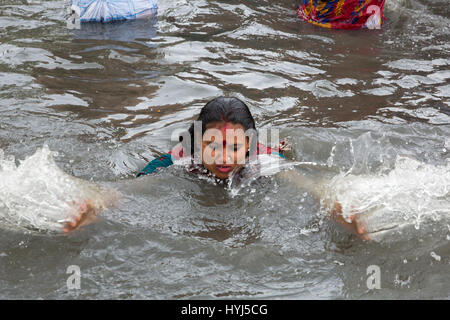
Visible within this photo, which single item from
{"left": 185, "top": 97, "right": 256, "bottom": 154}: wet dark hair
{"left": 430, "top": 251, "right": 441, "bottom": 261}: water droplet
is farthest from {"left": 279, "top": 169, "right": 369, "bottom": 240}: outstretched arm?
{"left": 185, "top": 97, "right": 256, "bottom": 154}: wet dark hair

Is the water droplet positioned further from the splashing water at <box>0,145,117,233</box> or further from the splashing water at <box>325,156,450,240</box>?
the splashing water at <box>0,145,117,233</box>

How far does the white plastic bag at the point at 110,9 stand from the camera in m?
8.01

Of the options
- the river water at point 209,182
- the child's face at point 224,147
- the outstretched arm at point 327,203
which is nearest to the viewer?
the river water at point 209,182

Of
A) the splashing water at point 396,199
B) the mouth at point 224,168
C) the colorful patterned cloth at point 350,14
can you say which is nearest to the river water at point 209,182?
the splashing water at point 396,199

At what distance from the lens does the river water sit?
2.88m

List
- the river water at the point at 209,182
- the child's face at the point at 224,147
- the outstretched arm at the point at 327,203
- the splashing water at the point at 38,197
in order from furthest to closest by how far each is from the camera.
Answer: the child's face at the point at 224,147 < the outstretched arm at the point at 327,203 < the splashing water at the point at 38,197 < the river water at the point at 209,182

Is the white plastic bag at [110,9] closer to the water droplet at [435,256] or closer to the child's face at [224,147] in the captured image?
the child's face at [224,147]

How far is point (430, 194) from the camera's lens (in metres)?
3.31

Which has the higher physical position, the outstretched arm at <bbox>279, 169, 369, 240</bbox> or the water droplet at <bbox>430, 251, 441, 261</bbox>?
the outstretched arm at <bbox>279, 169, 369, 240</bbox>

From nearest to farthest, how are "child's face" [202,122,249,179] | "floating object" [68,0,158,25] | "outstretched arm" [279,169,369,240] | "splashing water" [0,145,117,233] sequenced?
"splashing water" [0,145,117,233], "outstretched arm" [279,169,369,240], "child's face" [202,122,249,179], "floating object" [68,0,158,25]

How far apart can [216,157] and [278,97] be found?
87.3 inches

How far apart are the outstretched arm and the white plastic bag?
5085 millimetres

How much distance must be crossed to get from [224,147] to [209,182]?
348 millimetres
